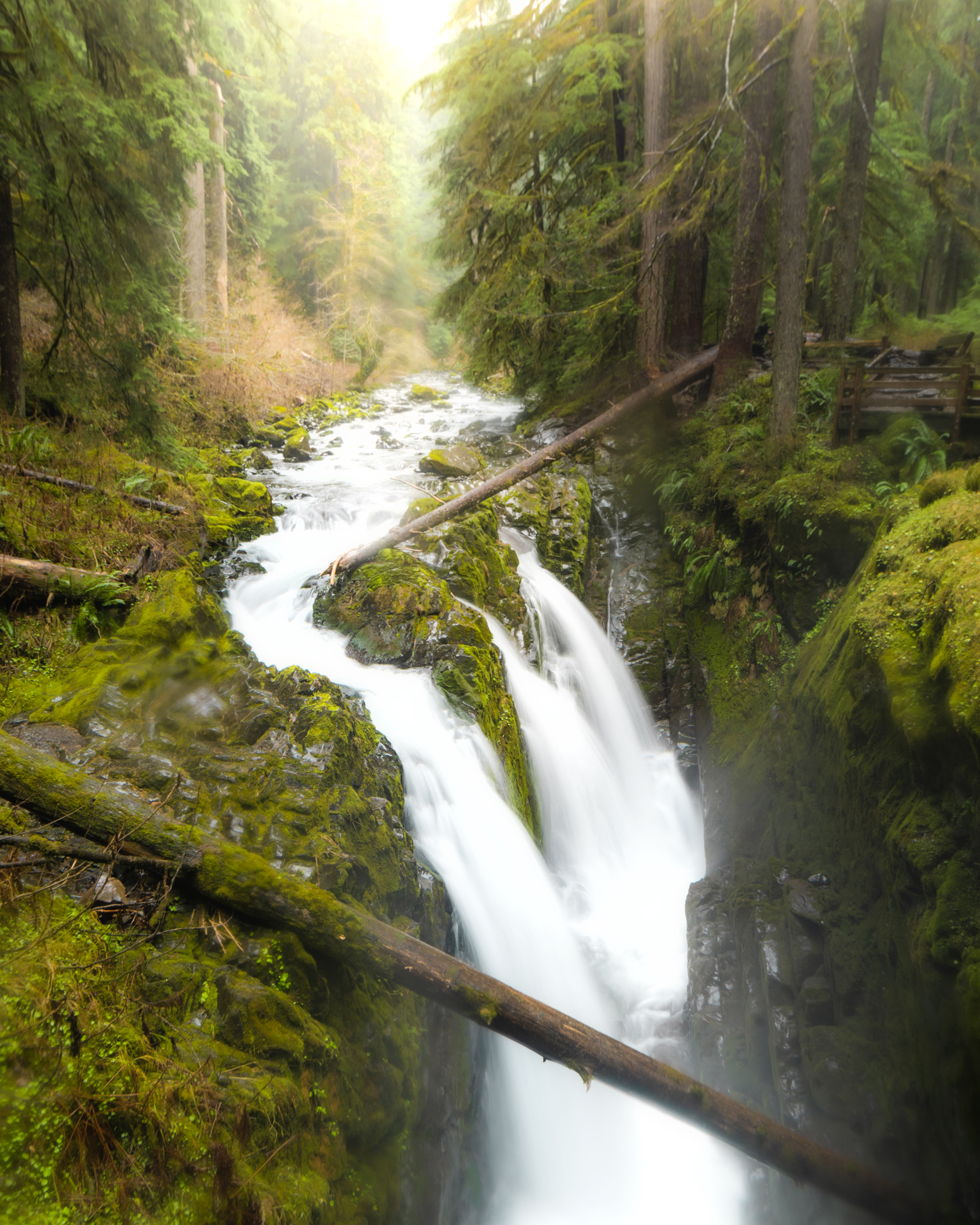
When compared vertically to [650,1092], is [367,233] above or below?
above

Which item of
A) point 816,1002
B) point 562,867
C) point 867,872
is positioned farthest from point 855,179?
point 816,1002

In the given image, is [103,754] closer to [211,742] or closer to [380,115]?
[211,742]

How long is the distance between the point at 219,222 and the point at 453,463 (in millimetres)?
12316

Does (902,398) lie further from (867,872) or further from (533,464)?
(867,872)

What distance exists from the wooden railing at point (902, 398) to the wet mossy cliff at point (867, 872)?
4.90 ft

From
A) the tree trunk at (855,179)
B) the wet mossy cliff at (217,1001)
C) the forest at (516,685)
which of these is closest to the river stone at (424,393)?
the forest at (516,685)

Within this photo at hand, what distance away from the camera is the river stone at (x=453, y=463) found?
12.3 meters

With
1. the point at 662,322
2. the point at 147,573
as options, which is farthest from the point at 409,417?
the point at 147,573

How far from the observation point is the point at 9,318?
6.66 m

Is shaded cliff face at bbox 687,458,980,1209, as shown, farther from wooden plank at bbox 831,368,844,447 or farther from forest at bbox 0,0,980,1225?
wooden plank at bbox 831,368,844,447

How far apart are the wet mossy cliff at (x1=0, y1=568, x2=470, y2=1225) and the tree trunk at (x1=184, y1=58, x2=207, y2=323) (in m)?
12.4

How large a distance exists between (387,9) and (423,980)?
3953cm

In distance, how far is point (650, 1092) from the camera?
3336 mm

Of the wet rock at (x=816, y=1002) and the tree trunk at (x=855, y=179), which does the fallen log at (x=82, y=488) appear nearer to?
the wet rock at (x=816, y=1002)
